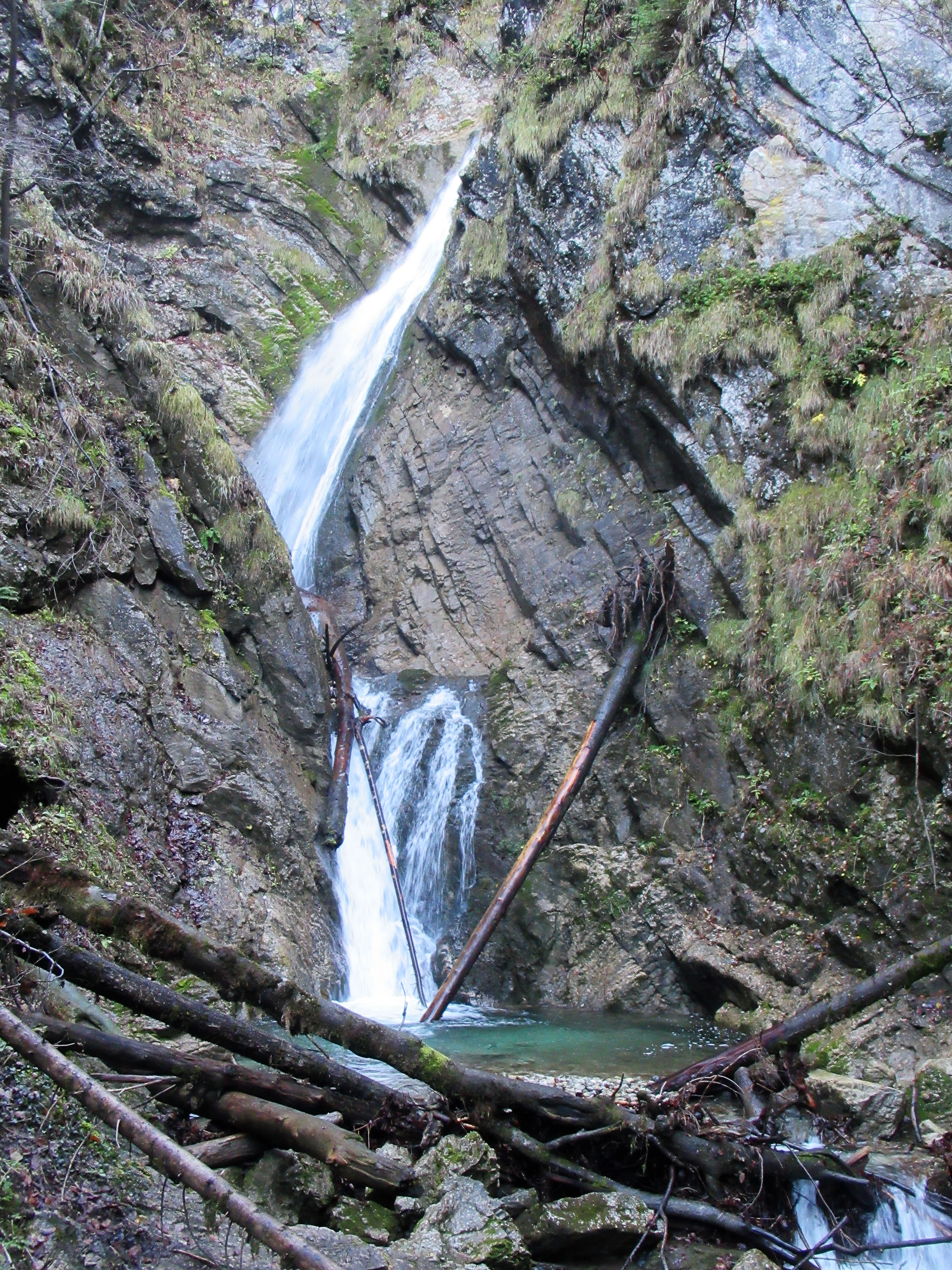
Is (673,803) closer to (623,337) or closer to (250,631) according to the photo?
(250,631)

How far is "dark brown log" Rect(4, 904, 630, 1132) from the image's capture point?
382 cm

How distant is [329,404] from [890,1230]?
1489cm

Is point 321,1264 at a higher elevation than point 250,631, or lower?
lower

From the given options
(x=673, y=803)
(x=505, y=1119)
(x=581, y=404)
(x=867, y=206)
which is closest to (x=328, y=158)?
(x=581, y=404)

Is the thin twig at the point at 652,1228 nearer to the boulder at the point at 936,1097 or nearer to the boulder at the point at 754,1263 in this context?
the boulder at the point at 754,1263

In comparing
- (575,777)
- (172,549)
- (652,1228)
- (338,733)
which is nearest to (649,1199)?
(652,1228)

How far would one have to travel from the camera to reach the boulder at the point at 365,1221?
363cm

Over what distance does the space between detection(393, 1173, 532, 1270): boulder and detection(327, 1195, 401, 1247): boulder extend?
10 cm

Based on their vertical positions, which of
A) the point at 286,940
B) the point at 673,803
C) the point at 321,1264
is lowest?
the point at 673,803

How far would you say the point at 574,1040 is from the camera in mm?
7973

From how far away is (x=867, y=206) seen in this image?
10.2 metres

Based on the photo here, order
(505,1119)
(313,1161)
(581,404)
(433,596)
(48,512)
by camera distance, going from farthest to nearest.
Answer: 1. (433,596)
2. (581,404)
3. (48,512)
4. (505,1119)
5. (313,1161)

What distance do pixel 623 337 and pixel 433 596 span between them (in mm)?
5030

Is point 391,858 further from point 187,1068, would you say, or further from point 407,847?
point 187,1068
